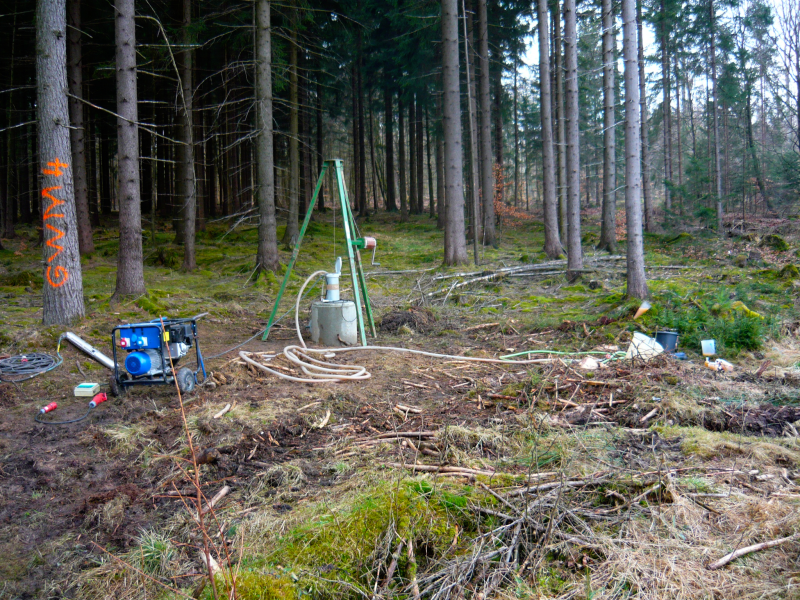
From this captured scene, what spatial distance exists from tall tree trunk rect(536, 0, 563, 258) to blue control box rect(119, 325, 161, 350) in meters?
13.5

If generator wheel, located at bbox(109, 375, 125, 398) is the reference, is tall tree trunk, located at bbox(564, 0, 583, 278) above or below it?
above

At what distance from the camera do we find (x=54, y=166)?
7.54m

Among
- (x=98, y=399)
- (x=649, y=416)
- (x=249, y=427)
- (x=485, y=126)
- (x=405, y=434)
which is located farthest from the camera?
(x=485, y=126)

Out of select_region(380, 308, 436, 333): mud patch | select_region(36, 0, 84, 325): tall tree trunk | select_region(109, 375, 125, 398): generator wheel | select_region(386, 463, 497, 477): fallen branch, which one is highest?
select_region(36, 0, 84, 325): tall tree trunk

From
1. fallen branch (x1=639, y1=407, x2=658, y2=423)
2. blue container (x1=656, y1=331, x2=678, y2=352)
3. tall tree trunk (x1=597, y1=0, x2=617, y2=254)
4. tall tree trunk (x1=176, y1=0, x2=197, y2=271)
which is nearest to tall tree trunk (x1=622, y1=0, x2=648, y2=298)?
tall tree trunk (x1=597, y1=0, x2=617, y2=254)

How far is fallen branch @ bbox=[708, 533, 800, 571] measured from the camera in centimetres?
244

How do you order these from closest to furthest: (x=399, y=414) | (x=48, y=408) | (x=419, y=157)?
(x=399, y=414) < (x=48, y=408) < (x=419, y=157)

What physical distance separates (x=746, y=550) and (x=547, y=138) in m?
15.4

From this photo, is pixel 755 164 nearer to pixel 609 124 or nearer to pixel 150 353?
pixel 609 124

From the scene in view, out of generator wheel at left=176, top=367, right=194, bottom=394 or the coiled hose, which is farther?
the coiled hose

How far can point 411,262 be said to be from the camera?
1777 cm

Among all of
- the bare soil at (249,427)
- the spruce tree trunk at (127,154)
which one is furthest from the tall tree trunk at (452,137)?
the bare soil at (249,427)

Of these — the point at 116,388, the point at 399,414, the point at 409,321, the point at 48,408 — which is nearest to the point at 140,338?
the point at 116,388

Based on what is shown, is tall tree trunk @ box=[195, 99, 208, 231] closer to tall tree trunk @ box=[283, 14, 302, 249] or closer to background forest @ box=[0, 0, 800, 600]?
background forest @ box=[0, 0, 800, 600]
